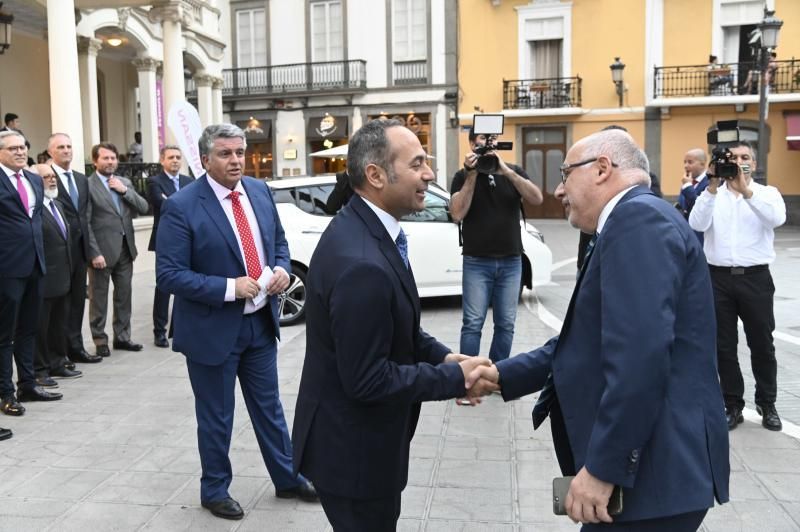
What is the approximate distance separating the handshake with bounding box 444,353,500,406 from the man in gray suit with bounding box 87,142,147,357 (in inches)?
232

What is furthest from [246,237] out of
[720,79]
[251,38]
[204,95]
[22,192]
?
[251,38]

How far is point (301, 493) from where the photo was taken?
4.11 metres

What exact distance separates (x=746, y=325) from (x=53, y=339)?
565cm

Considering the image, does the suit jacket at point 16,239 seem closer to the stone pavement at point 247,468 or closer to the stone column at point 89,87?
the stone pavement at point 247,468

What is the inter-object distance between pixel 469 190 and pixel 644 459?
3.91 meters

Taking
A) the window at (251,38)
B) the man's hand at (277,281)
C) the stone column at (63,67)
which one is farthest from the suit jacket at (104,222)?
the window at (251,38)

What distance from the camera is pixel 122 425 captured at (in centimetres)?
545

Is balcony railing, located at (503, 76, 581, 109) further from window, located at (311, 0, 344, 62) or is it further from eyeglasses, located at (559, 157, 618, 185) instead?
eyeglasses, located at (559, 157, 618, 185)

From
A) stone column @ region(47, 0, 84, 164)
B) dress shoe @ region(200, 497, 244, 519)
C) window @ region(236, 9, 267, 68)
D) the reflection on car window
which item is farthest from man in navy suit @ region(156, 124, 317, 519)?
window @ region(236, 9, 267, 68)

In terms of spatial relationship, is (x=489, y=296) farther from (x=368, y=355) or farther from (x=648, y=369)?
(x=648, y=369)

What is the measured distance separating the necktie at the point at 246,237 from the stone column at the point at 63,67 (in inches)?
327

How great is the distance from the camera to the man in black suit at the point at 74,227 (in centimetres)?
723

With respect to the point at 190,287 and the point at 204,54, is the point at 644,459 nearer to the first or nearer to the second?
the point at 190,287

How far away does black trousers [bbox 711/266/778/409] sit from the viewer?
516 centimetres
